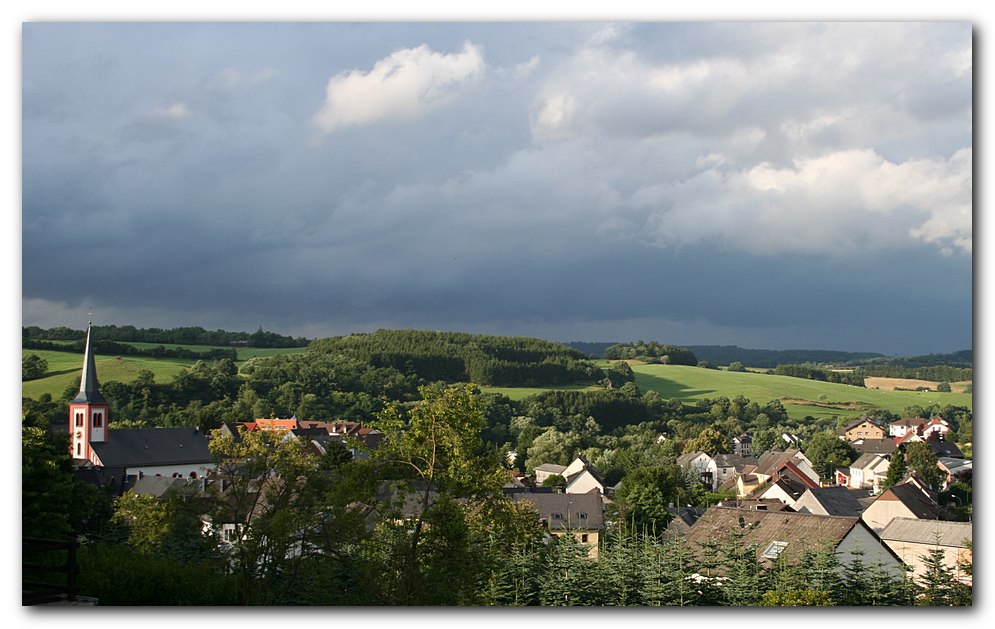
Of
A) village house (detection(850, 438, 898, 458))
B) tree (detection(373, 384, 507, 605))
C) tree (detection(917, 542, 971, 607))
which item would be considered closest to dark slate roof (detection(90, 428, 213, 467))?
tree (detection(373, 384, 507, 605))

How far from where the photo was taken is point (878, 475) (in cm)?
2000

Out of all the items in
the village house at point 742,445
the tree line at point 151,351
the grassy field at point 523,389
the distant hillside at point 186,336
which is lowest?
the village house at point 742,445

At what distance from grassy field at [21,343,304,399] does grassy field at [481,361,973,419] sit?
281 centimetres

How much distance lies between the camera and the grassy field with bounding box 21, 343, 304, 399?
7.94 m

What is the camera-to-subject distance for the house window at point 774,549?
25.7 ft

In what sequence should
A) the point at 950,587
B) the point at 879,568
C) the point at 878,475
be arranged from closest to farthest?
1. the point at 950,587
2. the point at 879,568
3. the point at 878,475

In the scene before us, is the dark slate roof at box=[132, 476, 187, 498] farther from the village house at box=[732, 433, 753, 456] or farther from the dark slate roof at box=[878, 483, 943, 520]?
the dark slate roof at box=[878, 483, 943, 520]

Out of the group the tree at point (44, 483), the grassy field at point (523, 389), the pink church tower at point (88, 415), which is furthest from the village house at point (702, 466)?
the tree at point (44, 483)

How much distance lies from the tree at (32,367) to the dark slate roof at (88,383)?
720mm

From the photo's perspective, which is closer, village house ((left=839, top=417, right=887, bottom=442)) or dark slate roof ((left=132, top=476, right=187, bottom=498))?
village house ((left=839, top=417, right=887, bottom=442))

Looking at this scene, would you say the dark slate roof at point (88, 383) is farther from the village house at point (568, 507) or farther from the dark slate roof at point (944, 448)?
the dark slate roof at point (944, 448)
